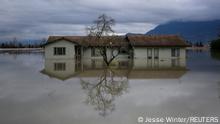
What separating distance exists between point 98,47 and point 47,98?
27201 mm

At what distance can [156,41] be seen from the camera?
131 feet

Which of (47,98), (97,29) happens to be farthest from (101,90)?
(97,29)

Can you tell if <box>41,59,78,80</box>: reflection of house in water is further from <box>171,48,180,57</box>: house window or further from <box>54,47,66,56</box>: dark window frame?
<box>171,48,180,57</box>: house window

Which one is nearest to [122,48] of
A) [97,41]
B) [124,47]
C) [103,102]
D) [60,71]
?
[124,47]

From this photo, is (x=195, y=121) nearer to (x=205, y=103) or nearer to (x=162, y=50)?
(x=205, y=103)

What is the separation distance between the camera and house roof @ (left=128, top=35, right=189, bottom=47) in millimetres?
39125

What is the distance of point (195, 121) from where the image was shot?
8.86 meters

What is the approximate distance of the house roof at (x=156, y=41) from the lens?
3912cm

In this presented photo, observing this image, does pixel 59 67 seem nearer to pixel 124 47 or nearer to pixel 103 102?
pixel 124 47

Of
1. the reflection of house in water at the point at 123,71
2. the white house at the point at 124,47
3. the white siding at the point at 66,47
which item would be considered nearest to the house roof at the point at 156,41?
the white house at the point at 124,47

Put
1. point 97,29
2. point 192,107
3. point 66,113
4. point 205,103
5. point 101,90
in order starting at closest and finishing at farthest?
point 66,113, point 192,107, point 205,103, point 101,90, point 97,29

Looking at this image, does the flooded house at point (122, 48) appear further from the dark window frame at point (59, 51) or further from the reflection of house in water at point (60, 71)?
the reflection of house in water at point (60, 71)

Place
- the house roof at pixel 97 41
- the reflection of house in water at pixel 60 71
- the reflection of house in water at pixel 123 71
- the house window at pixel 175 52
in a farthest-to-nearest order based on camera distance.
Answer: the house window at pixel 175 52, the house roof at pixel 97 41, the reflection of house in water at pixel 123 71, the reflection of house in water at pixel 60 71

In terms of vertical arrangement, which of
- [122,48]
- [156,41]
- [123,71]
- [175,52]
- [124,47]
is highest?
[156,41]
